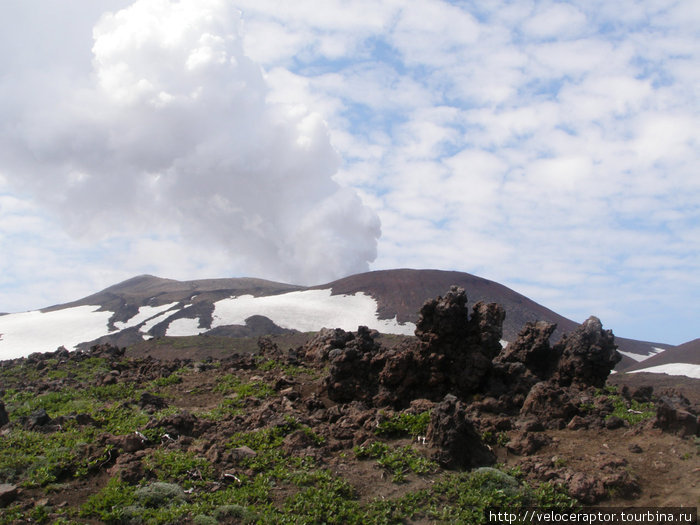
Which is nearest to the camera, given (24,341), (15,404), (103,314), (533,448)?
(533,448)

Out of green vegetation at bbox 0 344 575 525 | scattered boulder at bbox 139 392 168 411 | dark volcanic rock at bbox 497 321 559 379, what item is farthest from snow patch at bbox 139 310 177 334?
green vegetation at bbox 0 344 575 525

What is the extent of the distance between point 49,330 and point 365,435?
6036 centimetres

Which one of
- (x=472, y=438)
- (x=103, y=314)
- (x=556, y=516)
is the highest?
(x=103, y=314)

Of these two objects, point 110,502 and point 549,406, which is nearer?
point 110,502

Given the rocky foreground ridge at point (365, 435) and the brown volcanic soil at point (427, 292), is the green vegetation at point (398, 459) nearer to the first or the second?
the rocky foreground ridge at point (365, 435)

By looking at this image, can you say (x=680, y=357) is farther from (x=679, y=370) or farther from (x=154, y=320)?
(x=154, y=320)

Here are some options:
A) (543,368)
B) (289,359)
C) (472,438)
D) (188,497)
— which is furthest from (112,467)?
(543,368)

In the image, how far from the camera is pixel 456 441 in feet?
31.1

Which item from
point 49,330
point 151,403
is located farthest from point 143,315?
point 151,403

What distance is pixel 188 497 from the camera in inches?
327

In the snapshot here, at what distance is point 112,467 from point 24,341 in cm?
5500

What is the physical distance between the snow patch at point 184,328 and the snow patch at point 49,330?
23.6ft

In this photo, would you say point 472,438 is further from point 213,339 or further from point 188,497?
point 213,339

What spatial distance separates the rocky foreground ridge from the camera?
27.0 ft
